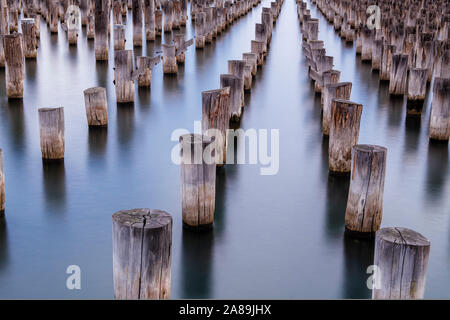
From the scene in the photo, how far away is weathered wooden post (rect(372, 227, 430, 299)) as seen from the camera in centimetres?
438

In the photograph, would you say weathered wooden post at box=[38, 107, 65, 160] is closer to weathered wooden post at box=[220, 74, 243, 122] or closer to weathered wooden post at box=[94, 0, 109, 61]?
weathered wooden post at box=[220, 74, 243, 122]

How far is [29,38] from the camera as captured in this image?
50.6 ft

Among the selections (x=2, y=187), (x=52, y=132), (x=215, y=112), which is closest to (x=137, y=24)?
(x=52, y=132)

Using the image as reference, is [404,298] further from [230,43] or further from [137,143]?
[230,43]

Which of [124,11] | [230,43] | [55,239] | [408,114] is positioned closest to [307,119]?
[408,114]

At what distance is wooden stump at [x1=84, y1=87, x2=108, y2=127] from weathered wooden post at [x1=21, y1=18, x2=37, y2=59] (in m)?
5.22

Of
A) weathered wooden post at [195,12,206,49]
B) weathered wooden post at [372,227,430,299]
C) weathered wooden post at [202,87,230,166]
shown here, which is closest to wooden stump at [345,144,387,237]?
weathered wooden post at [372,227,430,299]

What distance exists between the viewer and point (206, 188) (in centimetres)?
620

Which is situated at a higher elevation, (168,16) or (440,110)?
(168,16)

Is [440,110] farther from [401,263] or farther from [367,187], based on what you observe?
[401,263]

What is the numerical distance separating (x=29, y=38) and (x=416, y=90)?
Answer: 30.3 ft

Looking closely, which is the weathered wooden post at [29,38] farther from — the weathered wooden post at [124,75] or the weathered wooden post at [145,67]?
the weathered wooden post at [124,75]

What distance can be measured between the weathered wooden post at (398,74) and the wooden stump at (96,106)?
17.0 ft

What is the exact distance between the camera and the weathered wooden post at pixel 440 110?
8.92m
